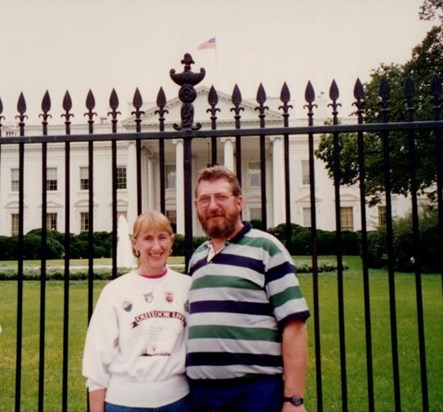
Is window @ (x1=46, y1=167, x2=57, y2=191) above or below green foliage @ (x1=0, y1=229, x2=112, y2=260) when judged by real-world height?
above

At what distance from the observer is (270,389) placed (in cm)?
233

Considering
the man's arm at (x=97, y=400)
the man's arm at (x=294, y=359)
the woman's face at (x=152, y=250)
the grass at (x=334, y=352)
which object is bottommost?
the grass at (x=334, y=352)

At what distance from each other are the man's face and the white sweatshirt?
387 mm

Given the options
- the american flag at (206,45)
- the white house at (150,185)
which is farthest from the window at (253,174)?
the american flag at (206,45)

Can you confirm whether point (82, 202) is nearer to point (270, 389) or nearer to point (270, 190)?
point (270, 190)

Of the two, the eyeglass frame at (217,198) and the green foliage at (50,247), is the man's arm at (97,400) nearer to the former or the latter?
the eyeglass frame at (217,198)

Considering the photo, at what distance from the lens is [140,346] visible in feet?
7.69

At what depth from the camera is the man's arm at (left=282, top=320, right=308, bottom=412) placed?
228 cm

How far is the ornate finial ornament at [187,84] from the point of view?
320cm

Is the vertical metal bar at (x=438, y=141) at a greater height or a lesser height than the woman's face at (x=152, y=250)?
greater

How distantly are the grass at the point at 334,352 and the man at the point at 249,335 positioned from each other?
2580 mm

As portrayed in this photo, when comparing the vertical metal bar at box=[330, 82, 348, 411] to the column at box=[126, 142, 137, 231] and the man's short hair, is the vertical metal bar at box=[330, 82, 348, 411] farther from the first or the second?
the column at box=[126, 142, 137, 231]

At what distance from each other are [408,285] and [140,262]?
37.9 feet

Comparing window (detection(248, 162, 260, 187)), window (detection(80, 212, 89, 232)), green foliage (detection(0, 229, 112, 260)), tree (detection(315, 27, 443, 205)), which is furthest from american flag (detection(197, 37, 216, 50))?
window (detection(80, 212, 89, 232))
